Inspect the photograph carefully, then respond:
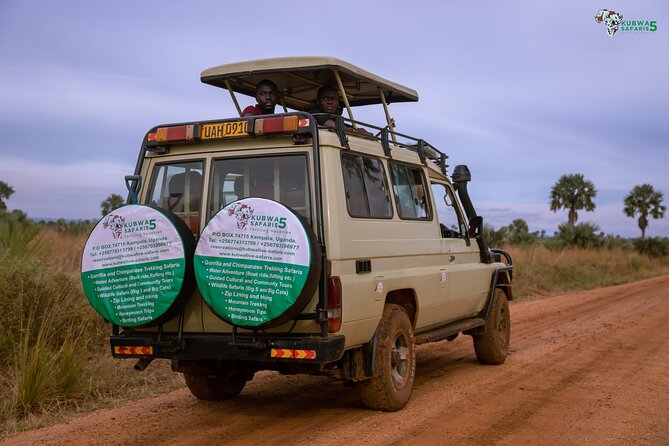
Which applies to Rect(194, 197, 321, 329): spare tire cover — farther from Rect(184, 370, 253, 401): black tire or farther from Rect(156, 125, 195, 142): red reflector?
Rect(184, 370, 253, 401): black tire

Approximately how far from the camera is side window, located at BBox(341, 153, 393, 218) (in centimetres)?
545

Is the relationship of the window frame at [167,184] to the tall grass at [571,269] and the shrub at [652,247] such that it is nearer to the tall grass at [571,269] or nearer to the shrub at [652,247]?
the tall grass at [571,269]

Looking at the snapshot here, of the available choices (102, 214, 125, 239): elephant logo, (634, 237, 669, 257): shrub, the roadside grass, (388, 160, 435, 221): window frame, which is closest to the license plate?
(102, 214, 125, 239): elephant logo

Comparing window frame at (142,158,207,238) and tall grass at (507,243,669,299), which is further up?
window frame at (142,158,207,238)

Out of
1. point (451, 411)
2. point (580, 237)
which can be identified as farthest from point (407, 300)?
point (580, 237)

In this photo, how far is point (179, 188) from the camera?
5.71 metres

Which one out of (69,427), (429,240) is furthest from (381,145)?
(69,427)

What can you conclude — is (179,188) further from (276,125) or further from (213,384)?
(213,384)

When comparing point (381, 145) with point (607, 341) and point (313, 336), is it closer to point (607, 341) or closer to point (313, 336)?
point (313, 336)

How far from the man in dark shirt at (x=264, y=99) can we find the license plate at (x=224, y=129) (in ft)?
4.24

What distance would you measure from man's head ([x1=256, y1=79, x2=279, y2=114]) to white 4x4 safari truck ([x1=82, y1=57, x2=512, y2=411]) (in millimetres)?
322

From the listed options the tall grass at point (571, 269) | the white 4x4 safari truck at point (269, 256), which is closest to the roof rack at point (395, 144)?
the white 4x4 safari truck at point (269, 256)

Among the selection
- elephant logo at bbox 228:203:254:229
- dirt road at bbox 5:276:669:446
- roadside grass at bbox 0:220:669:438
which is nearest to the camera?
elephant logo at bbox 228:203:254:229

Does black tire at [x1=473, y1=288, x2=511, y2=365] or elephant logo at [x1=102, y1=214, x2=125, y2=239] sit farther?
black tire at [x1=473, y1=288, x2=511, y2=365]
